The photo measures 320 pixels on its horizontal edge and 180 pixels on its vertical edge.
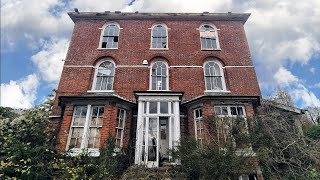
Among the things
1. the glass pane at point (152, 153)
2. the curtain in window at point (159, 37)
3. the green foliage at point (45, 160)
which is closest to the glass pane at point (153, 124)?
the glass pane at point (152, 153)

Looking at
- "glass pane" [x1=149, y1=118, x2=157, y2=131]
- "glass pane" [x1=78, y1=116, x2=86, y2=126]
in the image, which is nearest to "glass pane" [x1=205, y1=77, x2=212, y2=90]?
"glass pane" [x1=149, y1=118, x2=157, y2=131]

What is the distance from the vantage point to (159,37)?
1759 centimetres

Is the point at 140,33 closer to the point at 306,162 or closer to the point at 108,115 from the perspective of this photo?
the point at 108,115

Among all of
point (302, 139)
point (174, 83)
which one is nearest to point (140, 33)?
point (174, 83)

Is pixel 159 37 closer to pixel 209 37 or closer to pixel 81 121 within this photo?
pixel 209 37

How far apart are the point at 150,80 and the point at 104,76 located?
10.0 feet

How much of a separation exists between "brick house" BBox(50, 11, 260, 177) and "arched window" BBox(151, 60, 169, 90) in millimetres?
65

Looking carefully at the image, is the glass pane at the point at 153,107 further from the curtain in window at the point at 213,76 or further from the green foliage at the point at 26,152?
the green foliage at the point at 26,152

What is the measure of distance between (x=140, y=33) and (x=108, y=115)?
761 centimetres

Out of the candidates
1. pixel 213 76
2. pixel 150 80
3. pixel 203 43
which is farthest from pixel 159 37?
pixel 213 76

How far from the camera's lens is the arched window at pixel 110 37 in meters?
17.2

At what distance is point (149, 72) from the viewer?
15.8m

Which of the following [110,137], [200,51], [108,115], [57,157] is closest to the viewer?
[57,157]

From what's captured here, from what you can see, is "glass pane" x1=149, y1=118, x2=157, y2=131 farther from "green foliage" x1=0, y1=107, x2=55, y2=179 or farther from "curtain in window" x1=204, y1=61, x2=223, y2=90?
"green foliage" x1=0, y1=107, x2=55, y2=179
